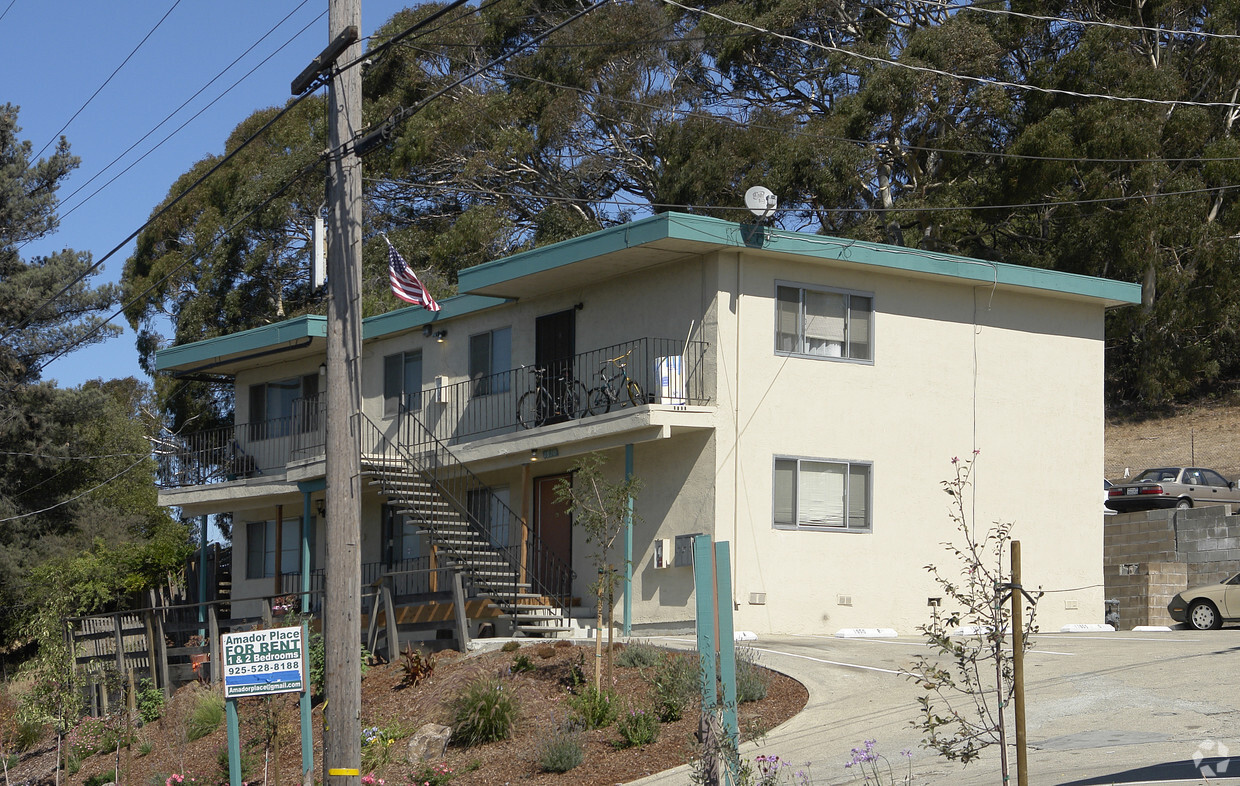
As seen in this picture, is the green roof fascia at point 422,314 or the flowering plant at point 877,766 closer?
the flowering plant at point 877,766

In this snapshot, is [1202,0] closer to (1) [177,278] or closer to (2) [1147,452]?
(2) [1147,452]

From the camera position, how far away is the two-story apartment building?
21.3 m

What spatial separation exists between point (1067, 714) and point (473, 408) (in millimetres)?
14395

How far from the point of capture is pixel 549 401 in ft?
79.9

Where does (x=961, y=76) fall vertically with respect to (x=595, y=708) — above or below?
above

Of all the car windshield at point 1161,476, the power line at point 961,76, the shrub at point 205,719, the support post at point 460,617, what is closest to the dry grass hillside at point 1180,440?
the car windshield at point 1161,476

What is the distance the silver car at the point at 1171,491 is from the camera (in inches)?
1342

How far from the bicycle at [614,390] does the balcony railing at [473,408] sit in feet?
0.13

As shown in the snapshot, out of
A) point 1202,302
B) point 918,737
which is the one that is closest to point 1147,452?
point 1202,302

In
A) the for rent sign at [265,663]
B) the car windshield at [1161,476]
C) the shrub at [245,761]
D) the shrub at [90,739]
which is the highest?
the car windshield at [1161,476]

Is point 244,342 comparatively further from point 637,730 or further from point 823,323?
point 637,730

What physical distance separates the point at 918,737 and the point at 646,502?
928 cm

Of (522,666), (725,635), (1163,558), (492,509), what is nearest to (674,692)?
(522,666)

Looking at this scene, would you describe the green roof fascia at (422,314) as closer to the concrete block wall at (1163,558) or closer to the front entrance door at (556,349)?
the front entrance door at (556,349)
